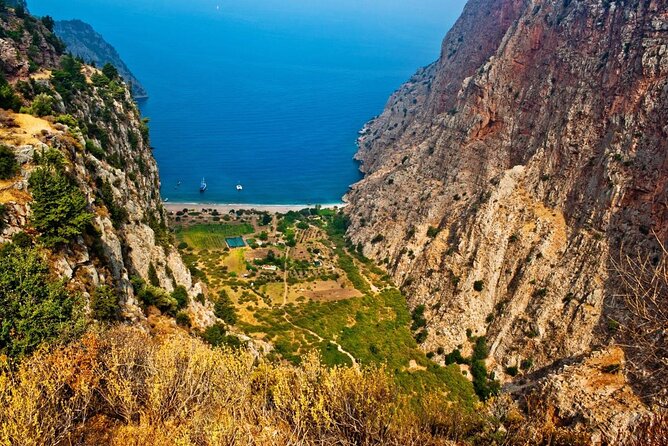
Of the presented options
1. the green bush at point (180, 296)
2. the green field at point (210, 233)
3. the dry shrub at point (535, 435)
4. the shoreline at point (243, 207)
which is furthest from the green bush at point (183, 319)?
the shoreline at point (243, 207)

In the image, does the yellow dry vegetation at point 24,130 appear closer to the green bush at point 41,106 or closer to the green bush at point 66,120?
the green bush at point 41,106

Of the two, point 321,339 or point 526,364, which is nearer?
point 526,364

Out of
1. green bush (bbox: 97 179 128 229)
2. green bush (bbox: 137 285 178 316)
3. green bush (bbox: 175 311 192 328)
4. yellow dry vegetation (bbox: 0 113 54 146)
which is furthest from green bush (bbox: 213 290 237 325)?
yellow dry vegetation (bbox: 0 113 54 146)

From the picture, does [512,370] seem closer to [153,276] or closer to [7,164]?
[153,276]

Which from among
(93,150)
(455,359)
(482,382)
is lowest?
(482,382)

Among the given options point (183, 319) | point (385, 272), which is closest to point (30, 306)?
point (183, 319)
